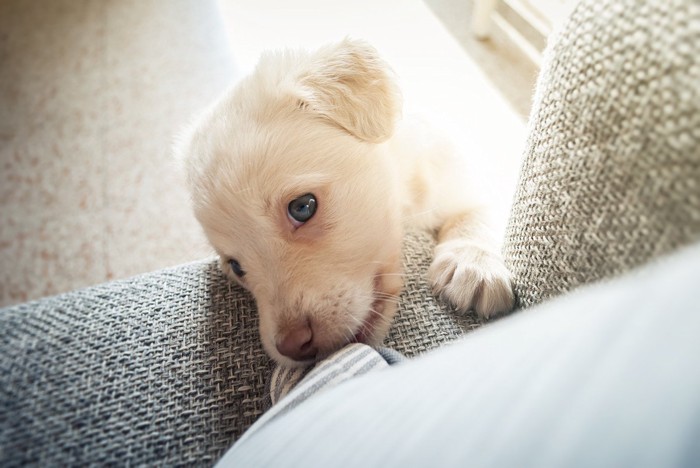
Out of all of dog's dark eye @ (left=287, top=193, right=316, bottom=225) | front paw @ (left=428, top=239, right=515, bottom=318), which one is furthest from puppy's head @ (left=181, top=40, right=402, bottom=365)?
front paw @ (left=428, top=239, right=515, bottom=318)

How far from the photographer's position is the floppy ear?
4.03 feet

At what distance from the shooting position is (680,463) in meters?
0.42

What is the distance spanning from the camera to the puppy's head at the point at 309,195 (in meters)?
1.04

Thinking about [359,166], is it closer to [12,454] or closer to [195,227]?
[12,454]

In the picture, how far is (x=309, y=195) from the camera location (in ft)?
3.67

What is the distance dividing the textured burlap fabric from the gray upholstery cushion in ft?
0.95

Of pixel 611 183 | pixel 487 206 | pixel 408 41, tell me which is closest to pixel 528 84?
pixel 408 41

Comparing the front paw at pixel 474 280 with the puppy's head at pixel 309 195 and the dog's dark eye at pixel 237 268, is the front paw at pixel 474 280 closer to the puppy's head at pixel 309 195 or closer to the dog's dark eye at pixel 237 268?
the puppy's head at pixel 309 195

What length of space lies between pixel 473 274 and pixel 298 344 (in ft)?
1.25

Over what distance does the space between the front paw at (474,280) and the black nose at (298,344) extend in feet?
0.93

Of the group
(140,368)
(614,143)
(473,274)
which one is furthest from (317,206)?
(614,143)

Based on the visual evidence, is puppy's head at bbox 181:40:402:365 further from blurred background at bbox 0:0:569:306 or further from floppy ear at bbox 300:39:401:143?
blurred background at bbox 0:0:569:306

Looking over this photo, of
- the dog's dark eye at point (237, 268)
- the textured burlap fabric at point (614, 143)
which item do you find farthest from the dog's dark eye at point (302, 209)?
the textured burlap fabric at point (614, 143)

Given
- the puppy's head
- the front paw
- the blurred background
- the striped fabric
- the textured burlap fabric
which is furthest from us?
the blurred background
